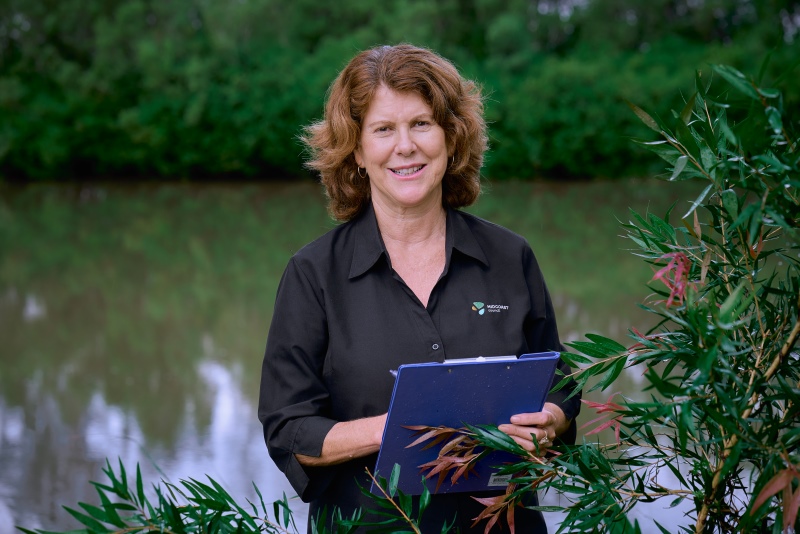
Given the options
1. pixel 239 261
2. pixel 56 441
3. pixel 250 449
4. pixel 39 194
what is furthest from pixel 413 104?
pixel 39 194

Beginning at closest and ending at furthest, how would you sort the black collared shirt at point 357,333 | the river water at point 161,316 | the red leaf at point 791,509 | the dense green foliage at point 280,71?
the red leaf at point 791,509 < the black collared shirt at point 357,333 < the river water at point 161,316 < the dense green foliage at point 280,71

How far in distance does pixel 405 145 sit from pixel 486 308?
0.42 metres

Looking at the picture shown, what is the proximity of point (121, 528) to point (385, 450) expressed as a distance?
560mm

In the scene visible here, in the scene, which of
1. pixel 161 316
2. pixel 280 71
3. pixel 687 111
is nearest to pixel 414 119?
pixel 687 111

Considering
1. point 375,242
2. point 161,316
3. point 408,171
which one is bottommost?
point 161,316

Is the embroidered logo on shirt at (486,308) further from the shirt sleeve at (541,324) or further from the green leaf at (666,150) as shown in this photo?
the green leaf at (666,150)

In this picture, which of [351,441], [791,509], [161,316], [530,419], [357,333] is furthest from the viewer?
[161,316]

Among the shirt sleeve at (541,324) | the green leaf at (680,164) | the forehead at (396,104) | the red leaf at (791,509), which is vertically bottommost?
the shirt sleeve at (541,324)

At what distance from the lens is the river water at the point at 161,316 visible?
4941mm

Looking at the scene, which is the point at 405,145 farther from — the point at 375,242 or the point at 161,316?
the point at 161,316

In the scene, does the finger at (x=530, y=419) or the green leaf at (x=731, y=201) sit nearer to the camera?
the green leaf at (x=731, y=201)

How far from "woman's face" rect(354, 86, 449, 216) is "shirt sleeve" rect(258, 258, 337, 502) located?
0.99 feet

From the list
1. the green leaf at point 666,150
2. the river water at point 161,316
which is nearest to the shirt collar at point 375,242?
the river water at point 161,316

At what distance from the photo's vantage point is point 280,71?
19438mm
